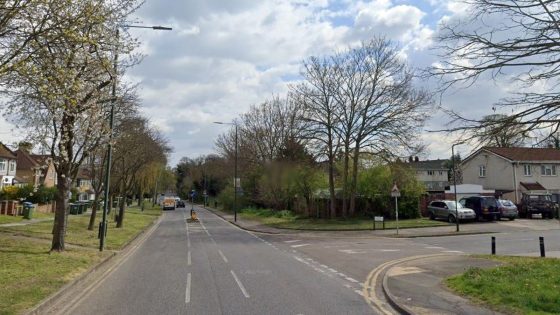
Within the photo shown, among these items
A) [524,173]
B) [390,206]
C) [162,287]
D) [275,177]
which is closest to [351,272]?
[162,287]

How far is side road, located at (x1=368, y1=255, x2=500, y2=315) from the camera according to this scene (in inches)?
371

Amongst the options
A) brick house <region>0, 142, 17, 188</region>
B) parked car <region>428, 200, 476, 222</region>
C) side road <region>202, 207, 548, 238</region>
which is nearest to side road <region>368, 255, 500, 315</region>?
side road <region>202, 207, 548, 238</region>

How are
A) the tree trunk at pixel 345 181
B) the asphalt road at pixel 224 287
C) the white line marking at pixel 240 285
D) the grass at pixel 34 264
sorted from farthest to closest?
the tree trunk at pixel 345 181 → the white line marking at pixel 240 285 → the grass at pixel 34 264 → the asphalt road at pixel 224 287

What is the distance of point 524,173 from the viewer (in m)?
51.8

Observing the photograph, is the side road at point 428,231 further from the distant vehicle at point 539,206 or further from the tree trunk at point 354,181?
the tree trunk at point 354,181

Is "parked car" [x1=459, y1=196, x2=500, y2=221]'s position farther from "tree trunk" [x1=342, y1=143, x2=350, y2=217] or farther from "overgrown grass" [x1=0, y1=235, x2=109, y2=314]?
"overgrown grass" [x1=0, y1=235, x2=109, y2=314]

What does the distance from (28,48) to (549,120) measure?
10.00 m

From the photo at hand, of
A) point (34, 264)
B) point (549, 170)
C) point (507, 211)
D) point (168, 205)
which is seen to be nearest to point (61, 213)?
point (34, 264)

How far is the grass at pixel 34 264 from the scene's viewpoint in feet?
33.4

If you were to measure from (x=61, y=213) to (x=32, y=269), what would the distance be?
4377 mm

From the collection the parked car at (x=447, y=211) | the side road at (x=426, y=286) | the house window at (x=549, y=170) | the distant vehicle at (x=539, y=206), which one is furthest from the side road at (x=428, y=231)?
the house window at (x=549, y=170)

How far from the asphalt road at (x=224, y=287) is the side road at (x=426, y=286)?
0.82 m

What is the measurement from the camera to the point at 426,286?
1203cm

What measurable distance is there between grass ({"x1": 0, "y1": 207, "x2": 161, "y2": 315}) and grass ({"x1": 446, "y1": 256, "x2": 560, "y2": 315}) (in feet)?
29.0
